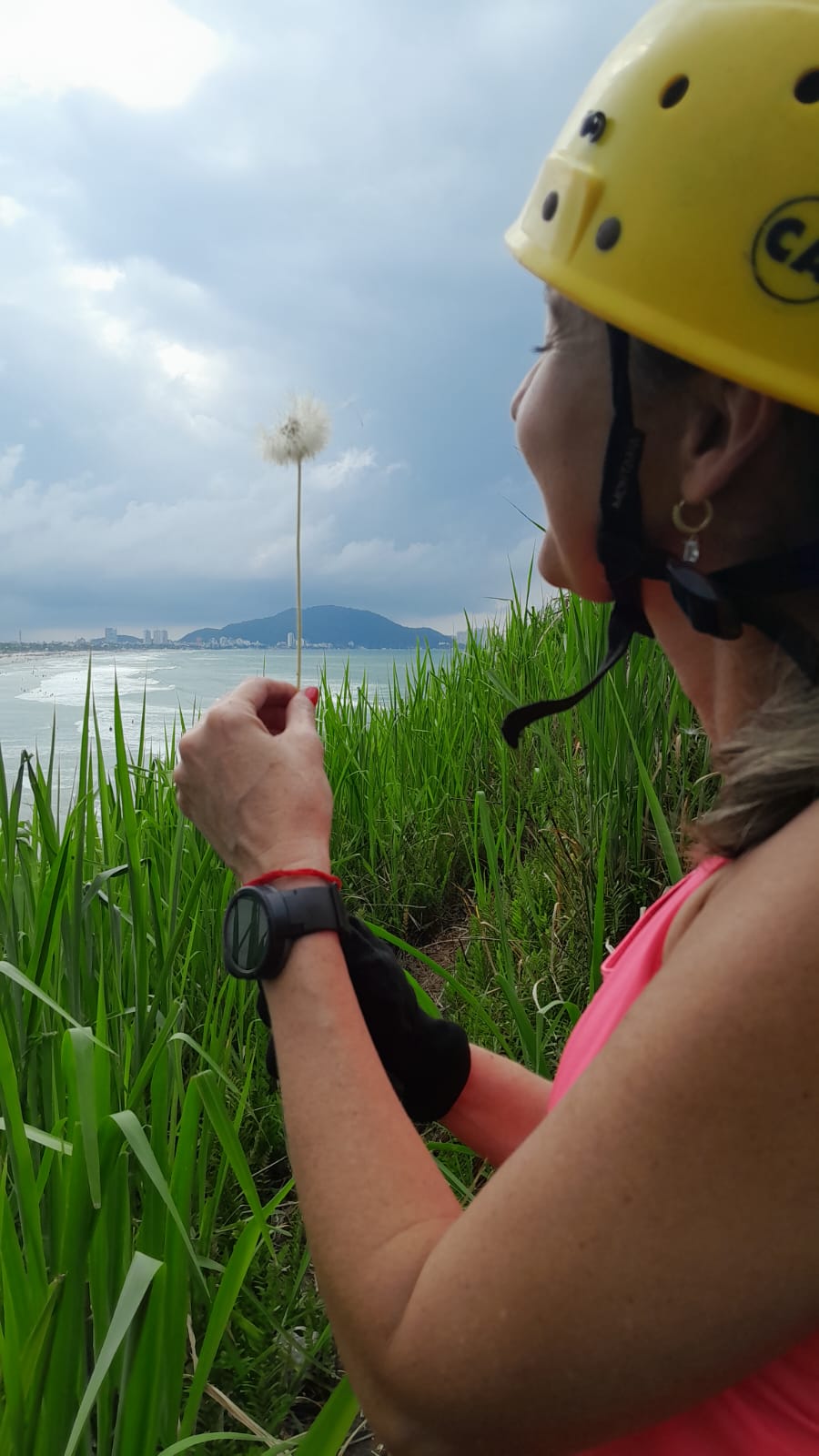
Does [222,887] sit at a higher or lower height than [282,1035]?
lower

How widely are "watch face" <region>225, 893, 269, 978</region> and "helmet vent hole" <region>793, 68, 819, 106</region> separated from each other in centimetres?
79

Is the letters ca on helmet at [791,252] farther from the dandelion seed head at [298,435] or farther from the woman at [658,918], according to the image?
the dandelion seed head at [298,435]

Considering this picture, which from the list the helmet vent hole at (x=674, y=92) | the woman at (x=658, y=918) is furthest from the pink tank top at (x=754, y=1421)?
the helmet vent hole at (x=674, y=92)

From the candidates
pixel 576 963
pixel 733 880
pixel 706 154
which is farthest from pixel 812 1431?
pixel 576 963

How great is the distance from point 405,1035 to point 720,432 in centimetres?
72

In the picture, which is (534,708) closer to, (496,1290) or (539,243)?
(539,243)

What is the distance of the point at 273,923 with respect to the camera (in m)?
0.75

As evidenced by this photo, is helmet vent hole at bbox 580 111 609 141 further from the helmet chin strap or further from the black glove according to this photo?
the black glove

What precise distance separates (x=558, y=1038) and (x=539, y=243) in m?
1.64

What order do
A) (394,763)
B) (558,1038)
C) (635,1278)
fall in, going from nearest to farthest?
(635,1278), (558,1038), (394,763)

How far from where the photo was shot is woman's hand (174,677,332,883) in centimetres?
86

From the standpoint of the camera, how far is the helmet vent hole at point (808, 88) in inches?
29.7

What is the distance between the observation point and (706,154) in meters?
0.79

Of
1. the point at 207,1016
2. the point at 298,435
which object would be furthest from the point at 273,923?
the point at 298,435
